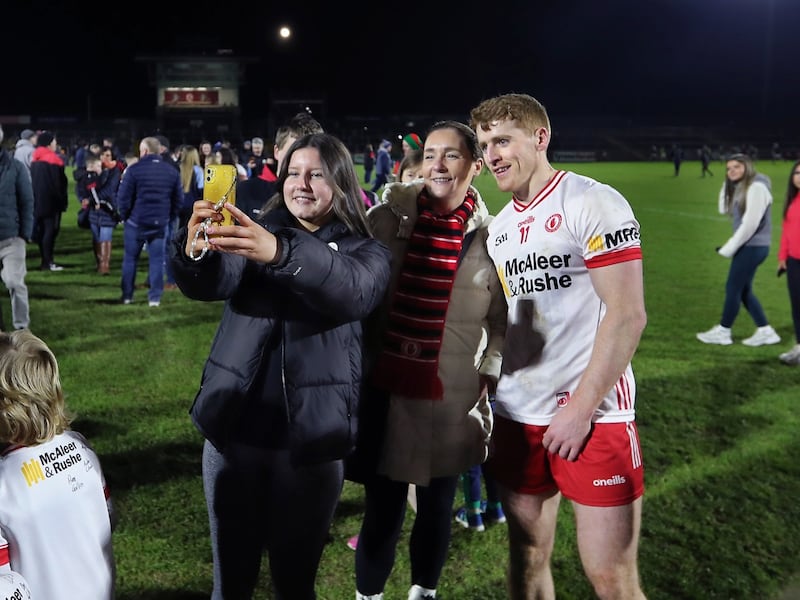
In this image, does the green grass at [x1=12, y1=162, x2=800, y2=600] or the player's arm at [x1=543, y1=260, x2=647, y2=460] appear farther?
the green grass at [x1=12, y1=162, x2=800, y2=600]

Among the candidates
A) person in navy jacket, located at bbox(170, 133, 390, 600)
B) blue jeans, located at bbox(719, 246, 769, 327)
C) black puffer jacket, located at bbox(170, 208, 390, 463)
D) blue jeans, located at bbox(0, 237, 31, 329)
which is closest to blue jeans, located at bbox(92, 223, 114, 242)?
blue jeans, located at bbox(0, 237, 31, 329)

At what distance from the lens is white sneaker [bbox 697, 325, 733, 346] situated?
7.54m

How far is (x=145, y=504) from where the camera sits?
13.4 feet

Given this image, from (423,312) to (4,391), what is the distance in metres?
1.41

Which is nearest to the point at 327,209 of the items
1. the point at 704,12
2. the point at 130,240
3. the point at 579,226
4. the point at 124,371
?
the point at 579,226

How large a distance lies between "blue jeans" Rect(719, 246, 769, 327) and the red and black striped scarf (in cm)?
542

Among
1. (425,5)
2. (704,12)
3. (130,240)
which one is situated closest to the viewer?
(130,240)

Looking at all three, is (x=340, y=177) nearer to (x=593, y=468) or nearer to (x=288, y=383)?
(x=288, y=383)

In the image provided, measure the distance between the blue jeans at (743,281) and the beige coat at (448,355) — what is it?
528 centimetres

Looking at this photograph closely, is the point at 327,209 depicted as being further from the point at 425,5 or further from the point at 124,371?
the point at 425,5

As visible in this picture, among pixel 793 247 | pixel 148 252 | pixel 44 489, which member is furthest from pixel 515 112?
pixel 148 252

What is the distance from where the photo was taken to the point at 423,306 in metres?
2.72

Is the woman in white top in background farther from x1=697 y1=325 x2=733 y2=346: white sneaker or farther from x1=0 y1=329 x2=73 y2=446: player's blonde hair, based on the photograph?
x1=0 y1=329 x2=73 y2=446: player's blonde hair

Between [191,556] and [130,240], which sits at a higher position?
[130,240]
